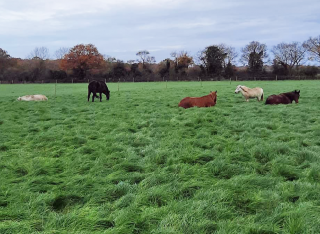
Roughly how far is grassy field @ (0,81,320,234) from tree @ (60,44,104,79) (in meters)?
55.3

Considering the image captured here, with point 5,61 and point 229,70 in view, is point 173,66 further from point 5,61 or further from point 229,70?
point 5,61

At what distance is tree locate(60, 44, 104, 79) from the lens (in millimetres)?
59562

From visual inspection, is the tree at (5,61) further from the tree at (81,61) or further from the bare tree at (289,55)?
the bare tree at (289,55)

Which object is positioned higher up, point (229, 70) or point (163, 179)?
point (229, 70)

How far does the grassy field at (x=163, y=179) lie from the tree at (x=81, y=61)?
2176 inches

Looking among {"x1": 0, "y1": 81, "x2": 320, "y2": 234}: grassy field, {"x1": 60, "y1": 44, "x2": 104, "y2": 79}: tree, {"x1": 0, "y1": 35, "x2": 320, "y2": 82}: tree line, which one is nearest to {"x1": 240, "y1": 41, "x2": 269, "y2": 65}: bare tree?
{"x1": 0, "y1": 35, "x2": 320, "y2": 82}: tree line

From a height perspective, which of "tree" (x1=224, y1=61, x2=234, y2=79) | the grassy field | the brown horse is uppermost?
"tree" (x1=224, y1=61, x2=234, y2=79)

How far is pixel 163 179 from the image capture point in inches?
152

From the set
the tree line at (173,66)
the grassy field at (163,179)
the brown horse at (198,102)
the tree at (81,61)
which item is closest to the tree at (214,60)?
the tree line at (173,66)

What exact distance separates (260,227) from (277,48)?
6500 centimetres

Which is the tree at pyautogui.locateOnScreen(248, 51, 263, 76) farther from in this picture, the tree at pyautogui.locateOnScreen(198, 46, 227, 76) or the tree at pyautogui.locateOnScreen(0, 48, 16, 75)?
the tree at pyautogui.locateOnScreen(0, 48, 16, 75)

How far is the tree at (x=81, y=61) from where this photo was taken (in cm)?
5956

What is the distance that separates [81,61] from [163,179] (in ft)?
196

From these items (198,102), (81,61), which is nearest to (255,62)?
(81,61)
